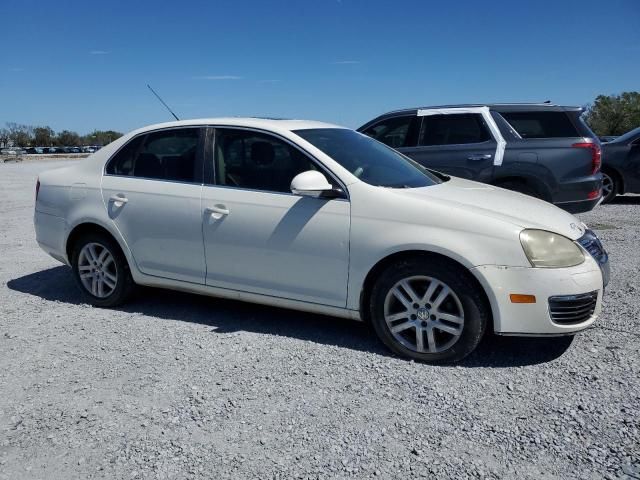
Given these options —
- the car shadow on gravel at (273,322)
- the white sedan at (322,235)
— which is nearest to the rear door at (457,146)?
the white sedan at (322,235)

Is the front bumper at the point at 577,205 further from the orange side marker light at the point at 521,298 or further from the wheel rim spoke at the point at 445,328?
the wheel rim spoke at the point at 445,328

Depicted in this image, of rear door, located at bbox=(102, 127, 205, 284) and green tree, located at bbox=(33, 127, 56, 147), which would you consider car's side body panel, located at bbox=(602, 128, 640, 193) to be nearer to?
rear door, located at bbox=(102, 127, 205, 284)

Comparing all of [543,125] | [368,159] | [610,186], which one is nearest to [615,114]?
[610,186]

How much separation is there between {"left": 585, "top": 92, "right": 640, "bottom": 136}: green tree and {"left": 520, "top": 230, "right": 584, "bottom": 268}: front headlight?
4368 centimetres

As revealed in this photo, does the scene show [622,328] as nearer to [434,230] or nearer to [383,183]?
[434,230]

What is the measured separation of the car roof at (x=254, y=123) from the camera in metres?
4.40

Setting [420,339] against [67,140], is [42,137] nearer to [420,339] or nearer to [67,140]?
[67,140]

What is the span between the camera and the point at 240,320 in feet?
15.1

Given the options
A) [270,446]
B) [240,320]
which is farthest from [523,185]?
[270,446]

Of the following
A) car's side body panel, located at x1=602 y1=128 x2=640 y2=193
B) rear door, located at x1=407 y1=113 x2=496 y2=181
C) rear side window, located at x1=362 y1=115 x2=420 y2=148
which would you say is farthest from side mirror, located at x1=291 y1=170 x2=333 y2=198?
car's side body panel, located at x1=602 y1=128 x2=640 y2=193

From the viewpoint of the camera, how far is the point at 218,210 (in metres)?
4.29

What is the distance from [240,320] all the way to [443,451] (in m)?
2.32

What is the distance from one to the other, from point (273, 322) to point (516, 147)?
447 centimetres

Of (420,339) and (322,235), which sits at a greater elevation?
(322,235)
